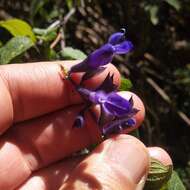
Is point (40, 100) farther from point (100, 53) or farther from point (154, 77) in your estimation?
point (154, 77)

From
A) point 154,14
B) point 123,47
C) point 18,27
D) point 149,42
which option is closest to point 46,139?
point 123,47

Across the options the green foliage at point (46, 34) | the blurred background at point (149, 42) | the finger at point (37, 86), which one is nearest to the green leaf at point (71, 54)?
the green foliage at point (46, 34)

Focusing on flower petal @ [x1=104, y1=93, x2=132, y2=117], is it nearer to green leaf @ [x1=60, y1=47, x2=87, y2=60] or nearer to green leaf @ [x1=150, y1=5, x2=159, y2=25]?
green leaf @ [x1=60, y1=47, x2=87, y2=60]

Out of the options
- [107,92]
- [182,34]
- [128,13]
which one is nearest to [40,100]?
[107,92]

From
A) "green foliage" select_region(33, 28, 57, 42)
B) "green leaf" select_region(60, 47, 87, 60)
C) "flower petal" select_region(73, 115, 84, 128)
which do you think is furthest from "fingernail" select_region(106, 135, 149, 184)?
"green foliage" select_region(33, 28, 57, 42)

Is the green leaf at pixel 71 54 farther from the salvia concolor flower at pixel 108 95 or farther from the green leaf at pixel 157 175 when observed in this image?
the green leaf at pixel 157 175

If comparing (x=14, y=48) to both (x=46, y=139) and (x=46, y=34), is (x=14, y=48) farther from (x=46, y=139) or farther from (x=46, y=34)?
(x=46, y=139)
